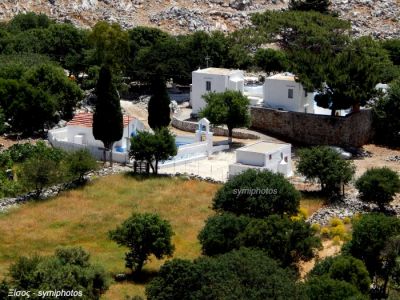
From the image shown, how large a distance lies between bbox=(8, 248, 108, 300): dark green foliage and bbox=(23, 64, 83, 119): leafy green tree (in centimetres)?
3259

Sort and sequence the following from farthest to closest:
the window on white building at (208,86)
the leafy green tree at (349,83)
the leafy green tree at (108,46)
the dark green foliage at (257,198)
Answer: the leafy green tree at (108,46) → the window on white building at (208,86) → the leafy green tree at (349,83) → the dark green foliage at (257,198)

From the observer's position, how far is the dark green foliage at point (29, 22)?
93.1 m

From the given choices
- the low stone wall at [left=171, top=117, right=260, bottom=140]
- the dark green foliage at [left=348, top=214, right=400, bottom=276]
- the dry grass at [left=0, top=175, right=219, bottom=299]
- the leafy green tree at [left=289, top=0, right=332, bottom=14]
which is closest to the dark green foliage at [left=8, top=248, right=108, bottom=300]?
the dry grass at [left=0, top=175, right=219, bottom=299]

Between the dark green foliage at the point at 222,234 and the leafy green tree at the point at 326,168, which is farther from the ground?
the leafy green tree at the point at 326,168

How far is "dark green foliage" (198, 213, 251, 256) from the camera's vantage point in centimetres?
3884

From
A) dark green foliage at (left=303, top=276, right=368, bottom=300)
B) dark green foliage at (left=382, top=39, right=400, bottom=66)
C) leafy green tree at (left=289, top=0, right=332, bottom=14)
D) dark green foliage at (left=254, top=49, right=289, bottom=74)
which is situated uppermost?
leafy green tree at (left=289, top=0, right=332, bottom=14)

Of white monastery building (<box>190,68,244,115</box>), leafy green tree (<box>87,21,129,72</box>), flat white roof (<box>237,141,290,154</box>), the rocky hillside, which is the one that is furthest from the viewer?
the rocky hillside

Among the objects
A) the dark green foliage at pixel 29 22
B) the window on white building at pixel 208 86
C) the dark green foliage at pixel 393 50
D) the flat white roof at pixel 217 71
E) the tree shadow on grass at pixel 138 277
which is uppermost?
the dark green foliage at pixel 29 22

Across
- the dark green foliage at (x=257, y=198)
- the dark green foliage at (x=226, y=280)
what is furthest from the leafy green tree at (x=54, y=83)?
the dark green foliage at (x=226, y=280)

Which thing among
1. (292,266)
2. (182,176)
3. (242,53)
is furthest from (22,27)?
(292,266)

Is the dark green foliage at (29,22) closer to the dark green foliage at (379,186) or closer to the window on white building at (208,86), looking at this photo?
the window on white building at (208,86)

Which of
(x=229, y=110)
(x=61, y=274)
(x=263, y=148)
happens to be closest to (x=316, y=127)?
(x=229, y=110)

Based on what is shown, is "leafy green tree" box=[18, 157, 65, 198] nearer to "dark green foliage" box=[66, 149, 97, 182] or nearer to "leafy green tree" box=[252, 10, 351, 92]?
"dark green foliage" box=[66, 149, 97, 182]

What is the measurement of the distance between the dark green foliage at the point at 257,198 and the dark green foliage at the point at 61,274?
1085cm
